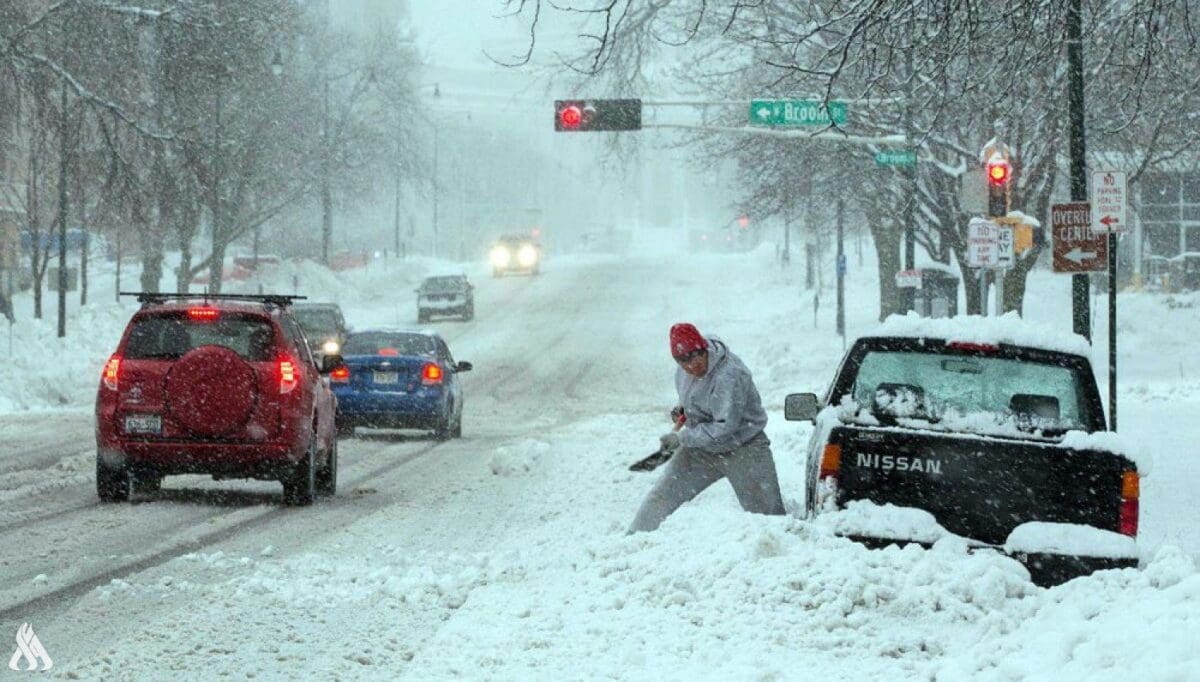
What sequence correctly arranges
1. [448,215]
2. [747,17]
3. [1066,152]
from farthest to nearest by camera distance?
[448,215] → [747,17] → [1066,152]

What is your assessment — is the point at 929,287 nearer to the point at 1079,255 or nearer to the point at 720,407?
the point at 1079,255

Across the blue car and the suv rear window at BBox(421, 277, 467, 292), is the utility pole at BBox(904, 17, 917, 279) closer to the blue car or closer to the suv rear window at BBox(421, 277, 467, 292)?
the blue car

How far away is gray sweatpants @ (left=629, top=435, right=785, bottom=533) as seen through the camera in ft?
34.3

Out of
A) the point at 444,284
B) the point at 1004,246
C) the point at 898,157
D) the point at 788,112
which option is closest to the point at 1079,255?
the point at 1004,246

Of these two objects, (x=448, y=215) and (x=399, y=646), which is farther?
(x=448, y=215)

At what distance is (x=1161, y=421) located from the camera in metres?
22.1

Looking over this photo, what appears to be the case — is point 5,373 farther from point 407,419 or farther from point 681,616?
point 681,616

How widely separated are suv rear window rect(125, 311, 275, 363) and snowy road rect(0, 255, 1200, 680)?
1.28 m

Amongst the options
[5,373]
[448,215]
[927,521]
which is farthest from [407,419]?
[448,215]

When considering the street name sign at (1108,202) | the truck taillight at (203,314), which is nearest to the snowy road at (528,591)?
the truck taillight at (203,314)

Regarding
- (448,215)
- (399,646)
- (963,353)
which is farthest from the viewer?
(448,215)

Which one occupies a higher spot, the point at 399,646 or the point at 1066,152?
the point at 1066,152

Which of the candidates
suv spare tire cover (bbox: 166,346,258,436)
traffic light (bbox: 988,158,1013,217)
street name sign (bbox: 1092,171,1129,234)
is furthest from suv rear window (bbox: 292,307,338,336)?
suv spare tire cover (bbox: 166,346,258,436)

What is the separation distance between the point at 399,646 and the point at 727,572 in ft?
5.49
